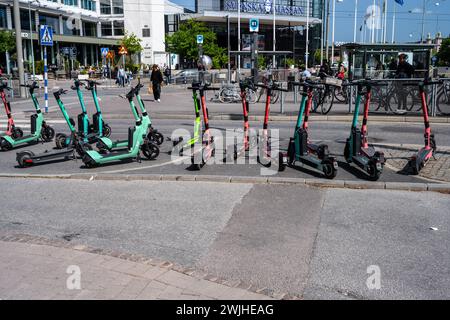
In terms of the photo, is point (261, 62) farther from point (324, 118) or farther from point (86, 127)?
point (86, 127)

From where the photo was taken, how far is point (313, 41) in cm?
9656

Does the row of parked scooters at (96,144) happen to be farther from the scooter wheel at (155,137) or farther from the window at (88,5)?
the window at (88,5)

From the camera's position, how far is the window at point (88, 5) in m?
87.1

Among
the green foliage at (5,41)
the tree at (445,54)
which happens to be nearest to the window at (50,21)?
the green foliage at (5,41)

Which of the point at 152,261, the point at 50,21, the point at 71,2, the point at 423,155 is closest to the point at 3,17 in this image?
the point at 50,21

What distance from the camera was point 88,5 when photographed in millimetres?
89562

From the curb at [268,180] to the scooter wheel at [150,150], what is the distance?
1.48 metres

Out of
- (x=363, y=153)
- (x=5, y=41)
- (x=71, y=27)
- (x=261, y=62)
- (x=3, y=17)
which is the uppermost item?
(x=71, y=27)

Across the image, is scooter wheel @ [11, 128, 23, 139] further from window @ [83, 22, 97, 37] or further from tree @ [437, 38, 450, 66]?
window @ [83, 22, 97, 37]

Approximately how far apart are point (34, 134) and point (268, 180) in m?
6.64

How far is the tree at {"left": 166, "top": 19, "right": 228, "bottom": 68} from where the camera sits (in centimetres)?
6391

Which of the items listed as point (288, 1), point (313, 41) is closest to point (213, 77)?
point (288, 1)

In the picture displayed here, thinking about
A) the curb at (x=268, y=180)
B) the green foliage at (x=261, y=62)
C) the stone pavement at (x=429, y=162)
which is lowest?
the curb at (x=268, y=180)

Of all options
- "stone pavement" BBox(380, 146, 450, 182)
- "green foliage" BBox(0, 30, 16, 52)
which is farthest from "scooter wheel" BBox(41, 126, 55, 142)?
"green foliage" BBox(0, 30, 16, 52)
